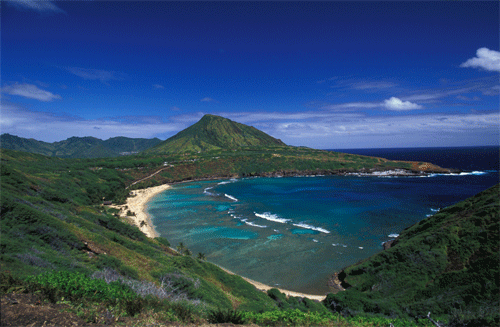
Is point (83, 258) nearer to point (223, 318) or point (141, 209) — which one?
point (223, 318)

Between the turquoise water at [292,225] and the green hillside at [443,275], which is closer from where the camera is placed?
the green hillside at [443,275]

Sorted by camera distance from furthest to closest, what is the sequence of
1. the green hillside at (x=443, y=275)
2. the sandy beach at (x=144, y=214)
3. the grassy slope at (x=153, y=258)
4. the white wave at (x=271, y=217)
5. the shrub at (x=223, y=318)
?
1. the white wave at (x=271, y=217)
2. the sandy beach at (x=144, y=214)
3. the green hillside at (x=443, y=275)
4. the grassy slope at (x=153, y=258)
5. the shrub at (x=223, y=318)

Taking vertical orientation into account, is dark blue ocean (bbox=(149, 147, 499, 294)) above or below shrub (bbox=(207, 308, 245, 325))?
below

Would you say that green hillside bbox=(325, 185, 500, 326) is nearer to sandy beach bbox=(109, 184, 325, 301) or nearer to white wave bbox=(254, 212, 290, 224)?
sandy beach bbox=(109, 184, 325, 301)

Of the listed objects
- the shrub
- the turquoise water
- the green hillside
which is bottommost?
the turquoise water

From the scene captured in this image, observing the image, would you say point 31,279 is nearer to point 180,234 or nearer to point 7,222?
point 7,222

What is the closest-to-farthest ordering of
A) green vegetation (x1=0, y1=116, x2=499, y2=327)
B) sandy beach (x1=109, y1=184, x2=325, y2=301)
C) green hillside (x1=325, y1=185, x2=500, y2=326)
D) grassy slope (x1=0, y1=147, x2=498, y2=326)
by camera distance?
green vegetation (x1=0, y1=116, x2=499, y2=327), grassy slope (x1=0, y1=147, x2=498, y2=326), green hillside (x1=325, y1=185, x2=500, y2=326), sandy beach (x1=109, y1=184, x2=325, y2=301)

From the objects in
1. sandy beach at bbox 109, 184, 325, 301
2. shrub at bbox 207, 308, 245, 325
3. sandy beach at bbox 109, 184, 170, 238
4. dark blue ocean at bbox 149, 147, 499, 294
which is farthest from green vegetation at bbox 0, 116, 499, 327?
sandy beach at bbox 109, 184, 170, 238

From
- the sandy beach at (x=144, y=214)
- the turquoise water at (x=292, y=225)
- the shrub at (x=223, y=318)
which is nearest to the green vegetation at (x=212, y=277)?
the shrub at (x=223, y=318)

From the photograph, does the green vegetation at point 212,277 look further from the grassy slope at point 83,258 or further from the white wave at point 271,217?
the white wave at point 271,217
